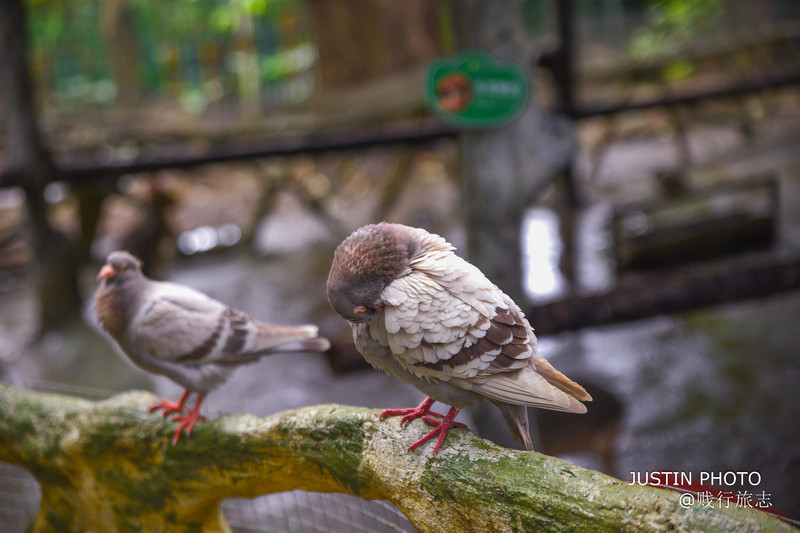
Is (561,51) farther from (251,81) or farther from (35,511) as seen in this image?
(251,81)

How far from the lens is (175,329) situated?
1.92m

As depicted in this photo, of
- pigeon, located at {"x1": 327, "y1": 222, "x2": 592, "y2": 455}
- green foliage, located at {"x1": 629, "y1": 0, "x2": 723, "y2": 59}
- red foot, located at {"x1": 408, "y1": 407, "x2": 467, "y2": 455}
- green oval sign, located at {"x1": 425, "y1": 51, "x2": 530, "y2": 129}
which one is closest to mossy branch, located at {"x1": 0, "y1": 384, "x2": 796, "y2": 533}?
red foot, located at {"x1": 408, "y1": 407, "x2": 467, "y2": 455}

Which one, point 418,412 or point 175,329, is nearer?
point 418,412

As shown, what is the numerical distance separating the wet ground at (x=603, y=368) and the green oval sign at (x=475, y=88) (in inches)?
38.2

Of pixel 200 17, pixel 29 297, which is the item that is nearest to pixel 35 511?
pixel 29 297

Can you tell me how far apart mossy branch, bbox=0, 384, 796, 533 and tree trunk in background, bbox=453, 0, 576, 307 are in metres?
1.17

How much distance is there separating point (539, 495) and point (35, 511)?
285 cm

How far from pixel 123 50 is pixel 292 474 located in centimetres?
1013

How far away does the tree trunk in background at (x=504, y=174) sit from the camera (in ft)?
8.66

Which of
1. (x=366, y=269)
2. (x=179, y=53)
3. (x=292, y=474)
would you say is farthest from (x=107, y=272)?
(x=179, y=53)

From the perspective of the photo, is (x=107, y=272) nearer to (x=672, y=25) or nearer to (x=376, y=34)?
(x=376, y=34)

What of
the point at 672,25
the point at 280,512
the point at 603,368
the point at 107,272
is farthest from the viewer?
the point at 672,25

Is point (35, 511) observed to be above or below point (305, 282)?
below

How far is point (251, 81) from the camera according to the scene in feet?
34.6
